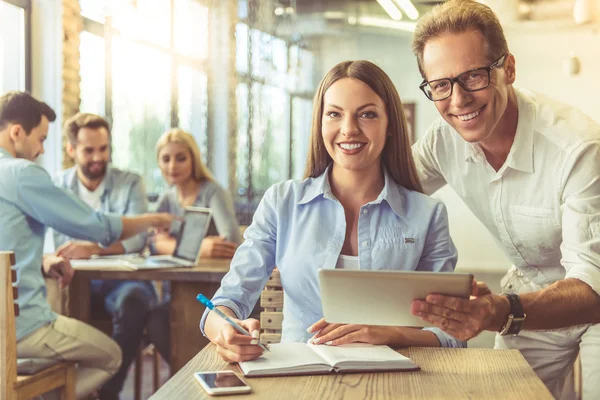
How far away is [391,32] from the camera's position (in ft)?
29.2

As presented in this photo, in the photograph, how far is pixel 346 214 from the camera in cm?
201

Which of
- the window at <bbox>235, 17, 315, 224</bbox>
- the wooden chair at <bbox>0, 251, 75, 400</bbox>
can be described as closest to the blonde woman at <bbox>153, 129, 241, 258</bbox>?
the wooden chair at <bbox>0, 251, 75, 400</bbox>

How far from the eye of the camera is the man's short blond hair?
1.96m

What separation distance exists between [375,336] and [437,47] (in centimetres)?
83

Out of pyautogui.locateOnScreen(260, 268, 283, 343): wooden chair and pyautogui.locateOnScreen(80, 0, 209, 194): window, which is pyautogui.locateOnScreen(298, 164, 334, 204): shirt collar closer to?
pyautogui.locateOnScreen(260, 268, 283, 343): wooden chair

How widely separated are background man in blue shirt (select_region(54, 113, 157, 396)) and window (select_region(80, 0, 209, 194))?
5.18ft

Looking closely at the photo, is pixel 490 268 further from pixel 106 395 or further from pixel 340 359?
pixel 340 359

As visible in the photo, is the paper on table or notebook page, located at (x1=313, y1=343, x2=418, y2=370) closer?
notebook page, located at (x1=313, y1=343, x2=418, y2=370)

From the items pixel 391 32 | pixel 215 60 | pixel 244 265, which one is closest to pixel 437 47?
pixel 244 265

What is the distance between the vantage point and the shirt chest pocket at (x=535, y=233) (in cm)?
202

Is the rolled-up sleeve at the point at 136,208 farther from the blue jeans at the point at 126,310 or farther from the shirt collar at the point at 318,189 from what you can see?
the shirt collar at the point at 318,189

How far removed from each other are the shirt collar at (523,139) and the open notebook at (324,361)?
756 mm

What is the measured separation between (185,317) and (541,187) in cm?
203

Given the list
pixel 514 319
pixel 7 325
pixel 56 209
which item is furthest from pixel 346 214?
pixel 56 209
